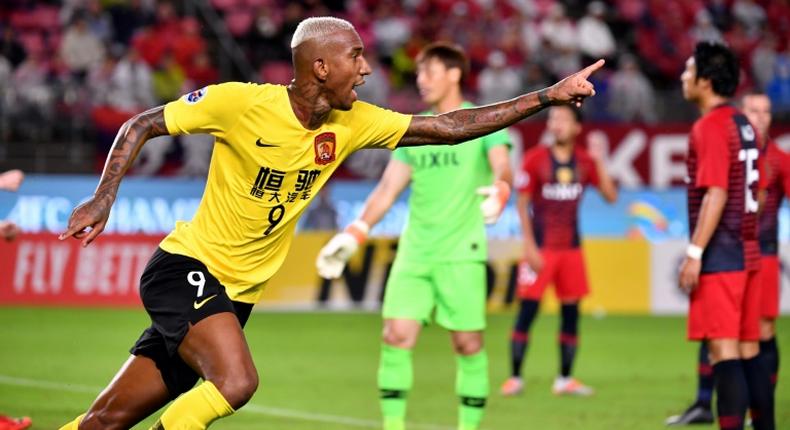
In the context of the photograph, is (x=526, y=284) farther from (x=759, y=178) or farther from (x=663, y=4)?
(x=663, y=4)

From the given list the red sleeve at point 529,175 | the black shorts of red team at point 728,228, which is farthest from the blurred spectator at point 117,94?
the black shorts of red team at point 728,228

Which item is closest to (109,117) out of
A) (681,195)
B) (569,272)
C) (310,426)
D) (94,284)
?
(94,284)

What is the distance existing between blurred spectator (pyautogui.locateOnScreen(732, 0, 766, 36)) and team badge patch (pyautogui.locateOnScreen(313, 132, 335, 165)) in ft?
65.6

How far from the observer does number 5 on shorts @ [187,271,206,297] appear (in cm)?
612

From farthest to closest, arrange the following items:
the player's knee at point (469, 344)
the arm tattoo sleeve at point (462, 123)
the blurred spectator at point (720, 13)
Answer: the blurred spectator at point (720, 13), the player's knee at point (469, 344), the arm tattoo sleeve at point (462, 123)

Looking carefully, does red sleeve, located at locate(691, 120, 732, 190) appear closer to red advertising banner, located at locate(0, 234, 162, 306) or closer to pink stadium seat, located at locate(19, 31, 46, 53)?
red advertising banner, located at locate(0, 234, 162, 306)

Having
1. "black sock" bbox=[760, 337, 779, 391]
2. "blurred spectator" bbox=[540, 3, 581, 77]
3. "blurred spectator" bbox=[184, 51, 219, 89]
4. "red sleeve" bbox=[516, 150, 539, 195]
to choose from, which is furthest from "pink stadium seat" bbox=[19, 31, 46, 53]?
"black sock" bbox=[760, 337, 779, 391]

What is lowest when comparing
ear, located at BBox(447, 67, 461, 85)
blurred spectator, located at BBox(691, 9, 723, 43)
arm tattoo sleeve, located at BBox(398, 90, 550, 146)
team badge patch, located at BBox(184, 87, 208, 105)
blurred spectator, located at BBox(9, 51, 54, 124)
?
arm tattoo sleeve, located at BBox(398, 90, 550, 146)

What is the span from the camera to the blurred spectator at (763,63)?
917 inches

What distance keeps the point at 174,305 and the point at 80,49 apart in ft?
Answer: 51.9

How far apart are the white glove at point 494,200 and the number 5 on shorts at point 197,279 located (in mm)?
2408

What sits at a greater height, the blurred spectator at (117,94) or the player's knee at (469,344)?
the blurred spectator at (117,94)

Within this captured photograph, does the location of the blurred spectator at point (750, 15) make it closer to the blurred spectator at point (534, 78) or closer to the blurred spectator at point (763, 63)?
the blurred spectator at point (763, 63)

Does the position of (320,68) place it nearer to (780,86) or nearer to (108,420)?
(108,420)
